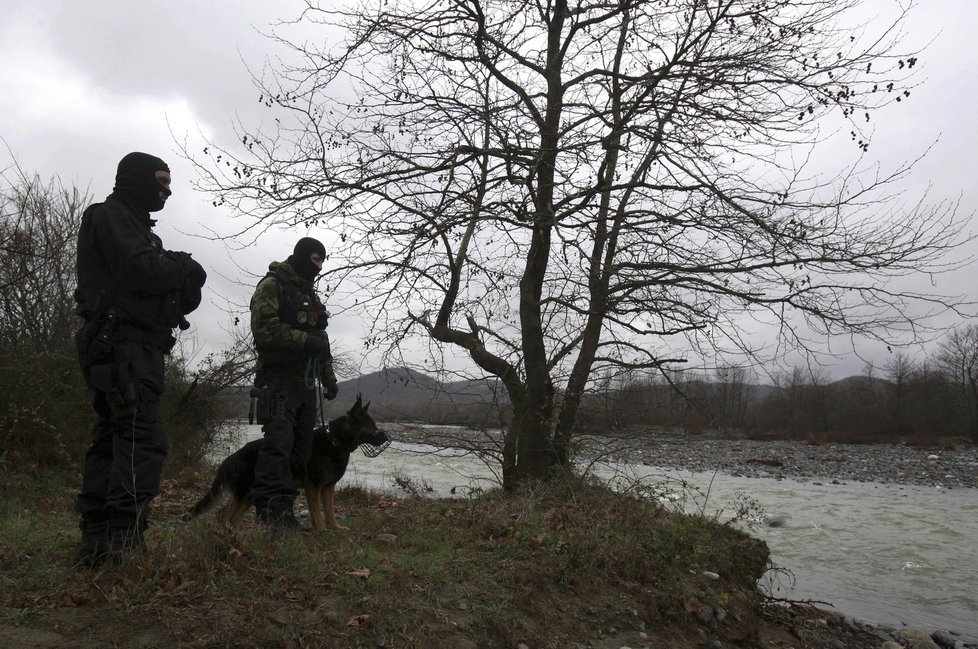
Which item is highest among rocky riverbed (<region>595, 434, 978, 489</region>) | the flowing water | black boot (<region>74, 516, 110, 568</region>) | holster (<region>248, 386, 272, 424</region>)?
holster (<region>248, 386, 272, 424</region>)

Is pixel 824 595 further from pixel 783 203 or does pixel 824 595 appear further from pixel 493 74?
pixel 493 74

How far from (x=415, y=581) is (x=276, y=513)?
1.21m

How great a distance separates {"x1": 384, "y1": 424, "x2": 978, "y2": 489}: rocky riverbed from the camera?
759cm

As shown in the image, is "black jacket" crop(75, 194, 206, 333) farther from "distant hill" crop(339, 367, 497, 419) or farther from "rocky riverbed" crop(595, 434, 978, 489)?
"rocky riverbed" crop(595, 434, 978, 489)

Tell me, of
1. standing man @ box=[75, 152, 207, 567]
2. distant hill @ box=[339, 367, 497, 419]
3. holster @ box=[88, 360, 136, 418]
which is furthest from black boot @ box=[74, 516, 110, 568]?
distant hill @ box=[339, 367, 497, 419]

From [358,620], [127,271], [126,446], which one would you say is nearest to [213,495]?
[126,446]

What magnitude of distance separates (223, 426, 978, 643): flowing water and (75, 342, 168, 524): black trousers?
14.1ft

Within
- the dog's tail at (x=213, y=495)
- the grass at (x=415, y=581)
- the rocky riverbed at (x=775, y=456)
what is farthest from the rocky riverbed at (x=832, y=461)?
the dog's tail at (x=213, y=495)

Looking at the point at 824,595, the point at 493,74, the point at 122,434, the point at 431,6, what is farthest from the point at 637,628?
the point at 431,6

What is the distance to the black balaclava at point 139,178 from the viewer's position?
377 centimetres

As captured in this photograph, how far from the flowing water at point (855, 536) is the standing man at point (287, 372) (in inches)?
116

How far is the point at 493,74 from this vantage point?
24.0 feet

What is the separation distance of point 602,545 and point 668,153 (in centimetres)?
395

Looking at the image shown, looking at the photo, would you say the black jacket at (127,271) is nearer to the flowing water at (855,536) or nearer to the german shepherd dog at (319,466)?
the german shepherd dog at (319,466)
